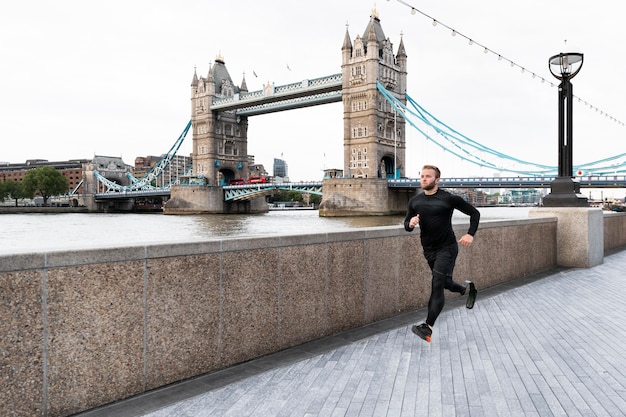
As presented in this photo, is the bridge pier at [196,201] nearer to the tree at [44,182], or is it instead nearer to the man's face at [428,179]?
the tree at [44,182]

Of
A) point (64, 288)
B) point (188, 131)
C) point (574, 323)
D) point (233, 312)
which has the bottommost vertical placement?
point (574, 323)

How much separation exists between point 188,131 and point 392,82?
40573 millimetres

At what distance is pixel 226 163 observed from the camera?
266 feet

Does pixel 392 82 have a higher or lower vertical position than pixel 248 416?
higher

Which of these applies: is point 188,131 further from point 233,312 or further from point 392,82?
point 233,312

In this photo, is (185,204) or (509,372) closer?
(509,372)

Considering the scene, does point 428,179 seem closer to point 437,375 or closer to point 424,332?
point 424,332

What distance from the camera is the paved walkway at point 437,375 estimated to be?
2.83 meters

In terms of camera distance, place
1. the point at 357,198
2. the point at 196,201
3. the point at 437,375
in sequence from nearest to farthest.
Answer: the point at 437,375
the point at 357,198
the point at 196,201

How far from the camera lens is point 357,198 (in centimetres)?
5325

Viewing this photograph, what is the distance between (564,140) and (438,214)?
20.5 feet

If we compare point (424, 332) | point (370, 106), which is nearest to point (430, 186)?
point (424, 332)

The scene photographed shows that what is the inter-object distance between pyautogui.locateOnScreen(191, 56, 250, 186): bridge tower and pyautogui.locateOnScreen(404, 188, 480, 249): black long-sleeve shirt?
74.6 metres

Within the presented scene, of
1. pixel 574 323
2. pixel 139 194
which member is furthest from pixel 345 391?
pixel 139 194
